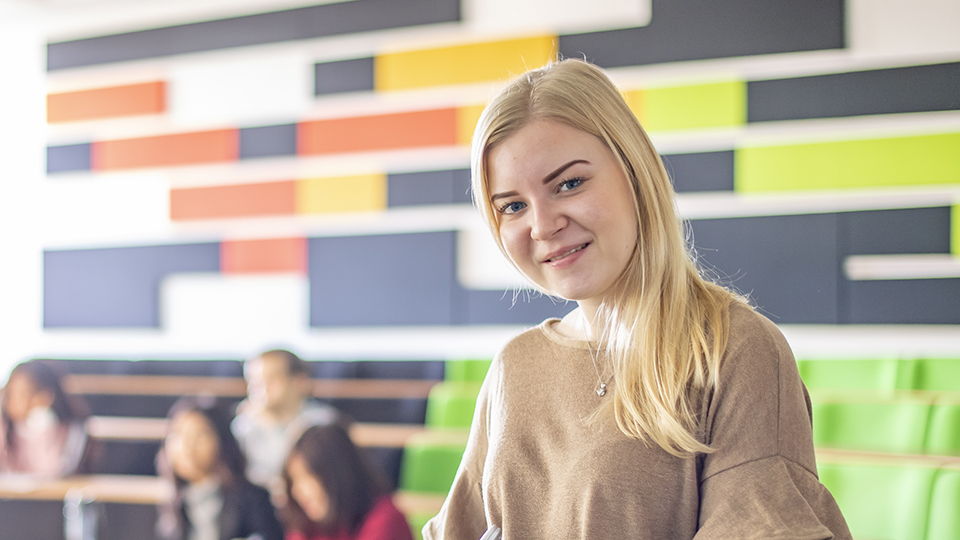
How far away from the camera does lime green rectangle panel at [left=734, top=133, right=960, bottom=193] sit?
7.36 feet

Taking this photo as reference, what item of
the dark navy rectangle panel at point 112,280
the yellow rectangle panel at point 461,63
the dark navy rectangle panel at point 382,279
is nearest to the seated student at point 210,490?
the dark navy rectangle panel at point 382,279

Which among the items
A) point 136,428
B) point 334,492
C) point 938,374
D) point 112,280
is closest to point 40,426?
point 136,428

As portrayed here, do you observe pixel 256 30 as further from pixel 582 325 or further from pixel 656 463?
pixel 656 463

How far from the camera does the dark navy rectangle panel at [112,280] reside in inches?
133

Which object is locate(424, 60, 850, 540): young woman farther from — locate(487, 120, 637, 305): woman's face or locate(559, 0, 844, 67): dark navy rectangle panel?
locate(559, 0, 844, 67): dark navy rectangle panel

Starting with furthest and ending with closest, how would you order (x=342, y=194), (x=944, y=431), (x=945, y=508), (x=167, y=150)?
(x=167, y=150) < (x=342, y=194) < (x=944, y=431) < (x=945, y=508)

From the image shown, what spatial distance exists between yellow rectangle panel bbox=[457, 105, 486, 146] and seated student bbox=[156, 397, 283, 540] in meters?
1.44

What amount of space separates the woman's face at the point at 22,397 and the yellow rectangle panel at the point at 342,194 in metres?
1.45

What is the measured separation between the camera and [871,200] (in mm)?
2338

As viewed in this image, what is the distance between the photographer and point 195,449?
9.51ft

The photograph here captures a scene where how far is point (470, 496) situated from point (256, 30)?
279 centimetres

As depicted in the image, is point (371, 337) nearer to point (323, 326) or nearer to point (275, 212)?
point (323, 326)

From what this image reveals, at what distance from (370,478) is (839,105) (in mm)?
2013

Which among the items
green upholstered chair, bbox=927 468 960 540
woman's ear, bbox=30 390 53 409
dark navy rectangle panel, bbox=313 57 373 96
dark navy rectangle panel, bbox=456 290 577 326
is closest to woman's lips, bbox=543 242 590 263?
green upholstered chair, bbox=927 468 960 540
